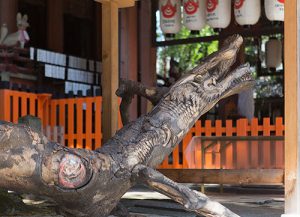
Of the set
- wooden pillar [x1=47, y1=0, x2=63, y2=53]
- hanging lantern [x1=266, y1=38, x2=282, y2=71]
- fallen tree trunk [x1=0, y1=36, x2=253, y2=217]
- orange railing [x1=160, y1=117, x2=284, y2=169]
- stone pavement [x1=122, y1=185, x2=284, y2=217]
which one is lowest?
stone pavement [x1=122, y1=185, x2=284, y2=217]

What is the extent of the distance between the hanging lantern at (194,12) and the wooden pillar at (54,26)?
20.6 ft

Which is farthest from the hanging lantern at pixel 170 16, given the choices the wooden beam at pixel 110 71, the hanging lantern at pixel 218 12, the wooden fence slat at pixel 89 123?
the wooden fence slat at pixel 89 123

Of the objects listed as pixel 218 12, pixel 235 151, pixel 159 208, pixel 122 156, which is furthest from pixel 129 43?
pixel 122 156

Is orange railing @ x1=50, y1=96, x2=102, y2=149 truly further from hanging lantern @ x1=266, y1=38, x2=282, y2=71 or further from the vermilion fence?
hanging lantern @ x1=266, y1=38, x2=282, y2=71

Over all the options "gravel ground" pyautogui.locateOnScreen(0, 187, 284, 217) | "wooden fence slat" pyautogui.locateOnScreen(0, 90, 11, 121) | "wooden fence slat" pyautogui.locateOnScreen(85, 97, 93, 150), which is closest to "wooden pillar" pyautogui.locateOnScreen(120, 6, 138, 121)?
"wooden fence slat" pyautogui.locateOnScreen(85, 97, 93, 150)

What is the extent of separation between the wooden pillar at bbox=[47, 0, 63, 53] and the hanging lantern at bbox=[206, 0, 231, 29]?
647 centimetres

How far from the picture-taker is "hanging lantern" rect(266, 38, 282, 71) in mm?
12102

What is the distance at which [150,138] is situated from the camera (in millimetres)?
4094

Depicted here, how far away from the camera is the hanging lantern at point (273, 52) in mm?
12102

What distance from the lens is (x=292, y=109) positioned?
13.6ft

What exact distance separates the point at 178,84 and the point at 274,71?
9197 mm

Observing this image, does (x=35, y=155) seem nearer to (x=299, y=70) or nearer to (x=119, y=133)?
(x=119, y=133)

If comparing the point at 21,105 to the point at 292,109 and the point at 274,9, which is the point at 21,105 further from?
the point at 292,109

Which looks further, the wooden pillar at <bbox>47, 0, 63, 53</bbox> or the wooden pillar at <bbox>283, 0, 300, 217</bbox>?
the wooden pillar at <bbox>47, 0, 63, 53</bbox>
